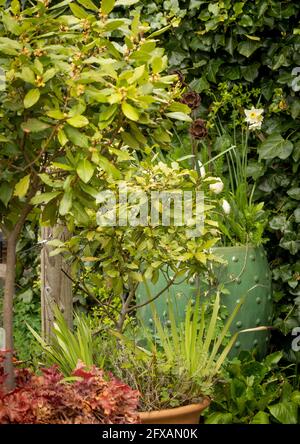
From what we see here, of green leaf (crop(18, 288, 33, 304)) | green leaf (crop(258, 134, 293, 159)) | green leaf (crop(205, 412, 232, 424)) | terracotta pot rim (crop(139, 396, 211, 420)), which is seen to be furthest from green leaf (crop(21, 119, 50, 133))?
green leaf (crop(18, 288, 33, 304))

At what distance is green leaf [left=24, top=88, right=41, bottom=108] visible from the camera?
2105mm

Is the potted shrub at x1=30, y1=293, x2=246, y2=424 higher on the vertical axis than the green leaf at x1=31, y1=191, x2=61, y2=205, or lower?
lower

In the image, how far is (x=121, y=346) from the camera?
305 centimetres

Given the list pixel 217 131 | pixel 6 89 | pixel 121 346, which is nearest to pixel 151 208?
pixel 121 346

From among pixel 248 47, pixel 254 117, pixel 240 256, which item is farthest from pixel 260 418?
pixel 248 47

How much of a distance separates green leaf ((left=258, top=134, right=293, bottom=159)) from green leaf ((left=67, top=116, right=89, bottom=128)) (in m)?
1.86

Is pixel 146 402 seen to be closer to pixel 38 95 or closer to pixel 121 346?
pixel 121 346

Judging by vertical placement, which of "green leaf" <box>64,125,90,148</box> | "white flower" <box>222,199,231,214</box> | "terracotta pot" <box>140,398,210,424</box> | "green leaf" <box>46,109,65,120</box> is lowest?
"terracotta pot" <box>140,398,210,424</box>

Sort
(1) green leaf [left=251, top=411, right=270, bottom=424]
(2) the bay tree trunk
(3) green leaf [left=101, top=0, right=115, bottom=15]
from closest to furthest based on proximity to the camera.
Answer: (3) green leaf [left=101, top=0, right=115, bottom=15] < (1) green leaf [left=251, top=411, right=270, bottom=424] < (2) the bay tree trunk

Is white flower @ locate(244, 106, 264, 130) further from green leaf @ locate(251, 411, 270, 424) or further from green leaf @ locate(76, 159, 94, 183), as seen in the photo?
green leaf @ locate(76, 159, 94, 183)

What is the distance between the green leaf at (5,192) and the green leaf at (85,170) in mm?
268

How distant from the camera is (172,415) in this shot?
8.98 ft

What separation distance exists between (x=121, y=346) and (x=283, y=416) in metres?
0.79

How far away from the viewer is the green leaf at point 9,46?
2109mm
